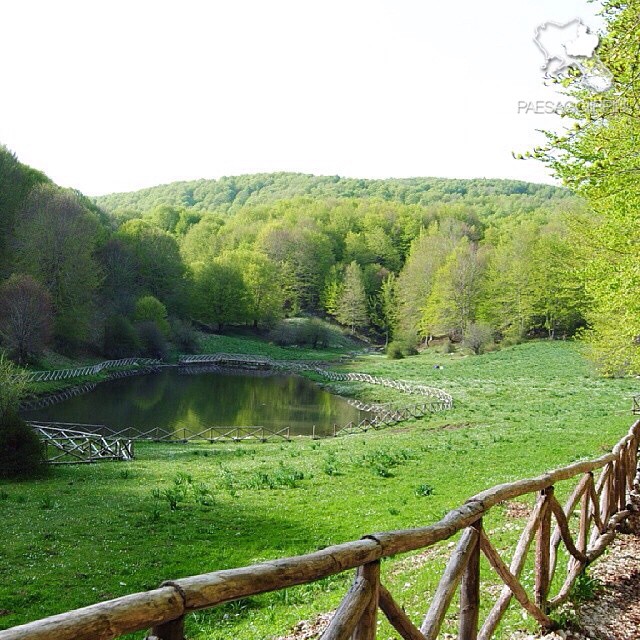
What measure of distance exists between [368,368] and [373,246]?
53575 mm

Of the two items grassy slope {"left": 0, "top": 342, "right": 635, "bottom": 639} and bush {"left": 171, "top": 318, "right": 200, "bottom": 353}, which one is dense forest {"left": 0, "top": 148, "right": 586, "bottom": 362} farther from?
grassy slope {"left": 0, "top": 342, "right": 635, "bottom": 639}

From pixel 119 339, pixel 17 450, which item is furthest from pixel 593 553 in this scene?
pixel 119 339

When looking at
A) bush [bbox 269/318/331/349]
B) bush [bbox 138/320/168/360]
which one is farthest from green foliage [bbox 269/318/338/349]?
bush [bbox 138/320/168/360]

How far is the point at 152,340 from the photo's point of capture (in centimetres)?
7000

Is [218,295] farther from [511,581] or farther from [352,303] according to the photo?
[511,581]

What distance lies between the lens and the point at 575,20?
38.3 ft

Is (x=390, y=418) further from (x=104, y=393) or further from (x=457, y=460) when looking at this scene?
(x=104, y=393)

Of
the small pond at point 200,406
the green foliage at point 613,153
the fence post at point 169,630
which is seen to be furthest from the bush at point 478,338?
the fence post at point 169,630

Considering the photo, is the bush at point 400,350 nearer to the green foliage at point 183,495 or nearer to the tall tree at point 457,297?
the tall tree at point 457,297

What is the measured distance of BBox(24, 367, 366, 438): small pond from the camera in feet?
124

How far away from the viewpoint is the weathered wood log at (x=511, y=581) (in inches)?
231

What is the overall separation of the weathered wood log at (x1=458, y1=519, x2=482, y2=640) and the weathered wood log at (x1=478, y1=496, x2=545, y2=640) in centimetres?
43

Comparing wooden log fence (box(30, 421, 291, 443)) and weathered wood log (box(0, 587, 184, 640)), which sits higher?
weathered wood log (box(0, 587, 184, 640))

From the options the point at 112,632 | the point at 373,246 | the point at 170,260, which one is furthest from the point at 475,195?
the point at 112,632
